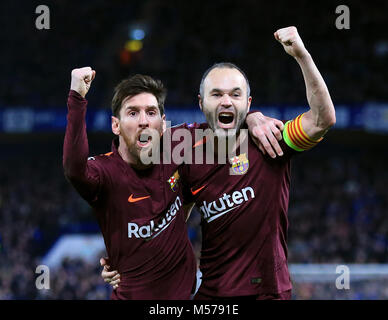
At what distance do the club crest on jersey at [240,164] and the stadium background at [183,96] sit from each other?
32.4ft

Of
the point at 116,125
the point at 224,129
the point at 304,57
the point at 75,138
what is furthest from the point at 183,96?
the point at 75,138

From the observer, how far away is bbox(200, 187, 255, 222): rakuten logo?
3.38 m

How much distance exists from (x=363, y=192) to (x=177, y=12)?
939 centimetres

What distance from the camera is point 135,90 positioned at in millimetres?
3490

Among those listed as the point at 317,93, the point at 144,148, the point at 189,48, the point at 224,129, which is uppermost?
the point at 189,48

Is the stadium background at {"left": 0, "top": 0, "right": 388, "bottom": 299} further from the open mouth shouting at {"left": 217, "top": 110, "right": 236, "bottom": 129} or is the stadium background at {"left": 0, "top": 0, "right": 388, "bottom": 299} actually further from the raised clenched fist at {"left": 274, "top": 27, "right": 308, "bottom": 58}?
the raised clenched fist at {"left": 274, "top": 27, "right": 308, "bottom": 58}

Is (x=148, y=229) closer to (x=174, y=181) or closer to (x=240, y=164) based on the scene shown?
(x=174, y=181)

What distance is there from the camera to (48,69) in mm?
17531

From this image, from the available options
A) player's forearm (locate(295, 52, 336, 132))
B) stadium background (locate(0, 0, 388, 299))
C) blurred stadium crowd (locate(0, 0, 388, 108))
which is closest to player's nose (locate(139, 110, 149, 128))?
player's forearm (locate(295, 52, 336, 132))

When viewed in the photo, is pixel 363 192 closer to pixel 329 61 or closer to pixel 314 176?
pixel 314 176

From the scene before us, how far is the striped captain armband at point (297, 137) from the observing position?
3266 millimetres

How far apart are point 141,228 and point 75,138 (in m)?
0.74

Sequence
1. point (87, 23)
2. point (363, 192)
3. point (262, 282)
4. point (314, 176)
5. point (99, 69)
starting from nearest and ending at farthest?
point (262, 282), point (363, 192), point (314, 176), point (99, 69), point (87, 23)

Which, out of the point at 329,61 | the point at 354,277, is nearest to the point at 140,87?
the point at 354,277
